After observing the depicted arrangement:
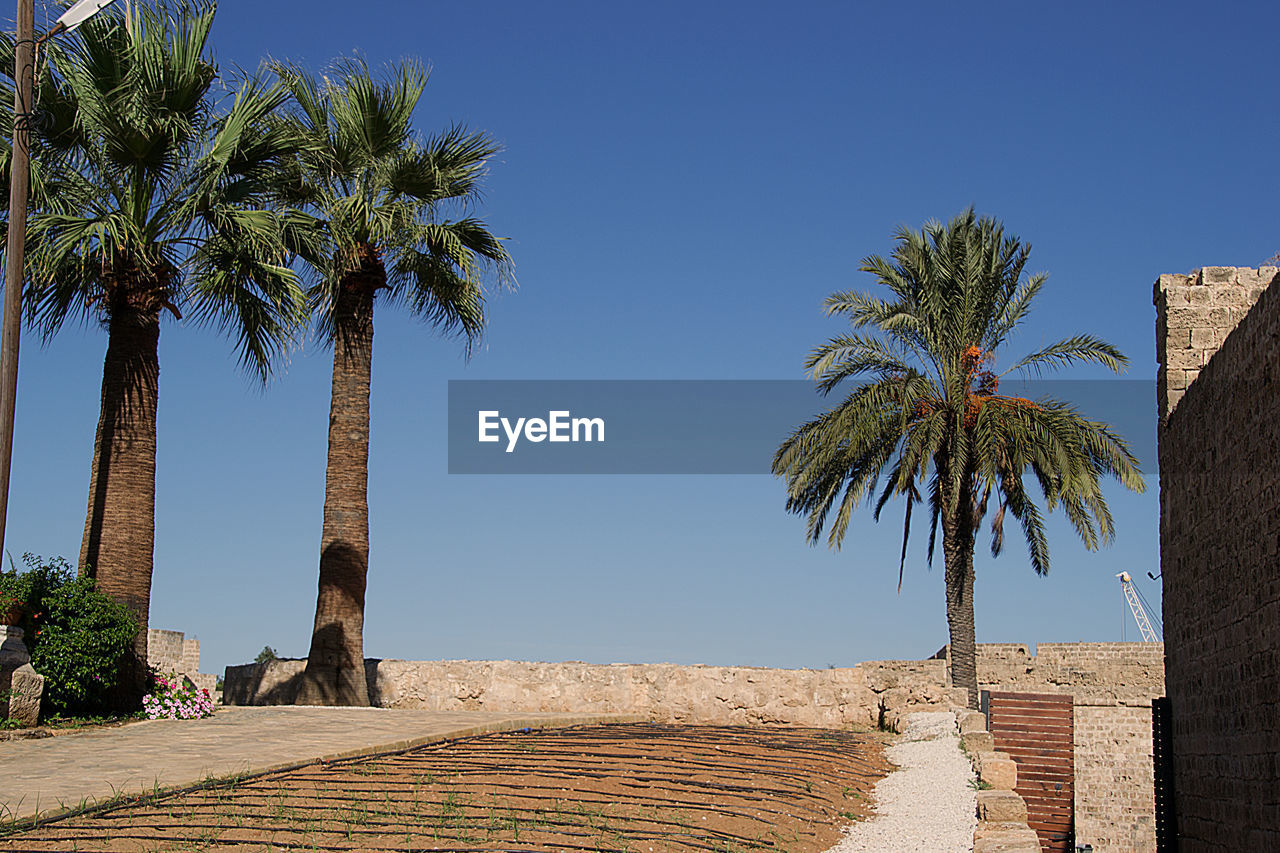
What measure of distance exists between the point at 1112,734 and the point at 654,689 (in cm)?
831

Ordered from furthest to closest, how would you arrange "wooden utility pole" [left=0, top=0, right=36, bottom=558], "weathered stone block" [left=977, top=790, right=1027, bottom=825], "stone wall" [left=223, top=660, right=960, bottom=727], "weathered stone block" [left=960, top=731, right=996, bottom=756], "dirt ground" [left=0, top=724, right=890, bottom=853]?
"stone wall" [left=223, top=660, right=960, bottom=727] < "weathered stone block" [left=960, top=731, right=996, bottom=756] < "wooden utility pole" [left=0, top=0, right=36, bottom=558] < "weathered stone block" [left=977, top=790, right=1027, bottom=825] < "dirt ground" [left=0, top=724, right=890, bottom=853]

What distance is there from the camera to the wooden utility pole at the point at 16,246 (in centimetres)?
966

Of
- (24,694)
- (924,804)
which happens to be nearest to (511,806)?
(924,804)

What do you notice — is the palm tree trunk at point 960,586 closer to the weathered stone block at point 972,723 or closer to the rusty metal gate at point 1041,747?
the rusty metal gate at point 1041,747

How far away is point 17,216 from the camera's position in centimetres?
1012

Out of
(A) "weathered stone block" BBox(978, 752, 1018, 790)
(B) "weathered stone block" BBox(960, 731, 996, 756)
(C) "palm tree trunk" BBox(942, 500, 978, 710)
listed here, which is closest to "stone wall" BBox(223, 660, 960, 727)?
(C) "palm tree trunk" BBox(942, 500, 978, 710)

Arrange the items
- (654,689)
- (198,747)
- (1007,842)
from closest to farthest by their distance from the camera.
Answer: (1007,842) → (198,747) → (654,689)

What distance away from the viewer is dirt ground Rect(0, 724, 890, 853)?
7.07 m

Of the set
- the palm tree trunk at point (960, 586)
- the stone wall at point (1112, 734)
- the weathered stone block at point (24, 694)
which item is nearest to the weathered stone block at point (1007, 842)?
the weathered stone block at point (24, 694)

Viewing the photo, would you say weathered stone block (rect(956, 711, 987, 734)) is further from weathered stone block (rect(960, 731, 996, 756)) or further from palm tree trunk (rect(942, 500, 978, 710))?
palm tree trunk (rect(942, 500, 978, 710))

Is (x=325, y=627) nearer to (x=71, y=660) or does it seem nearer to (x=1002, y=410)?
(x=71, y=660)

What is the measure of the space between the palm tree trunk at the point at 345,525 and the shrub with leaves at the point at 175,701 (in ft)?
7.42

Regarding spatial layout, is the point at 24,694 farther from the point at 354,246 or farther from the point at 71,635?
the point at 354,246

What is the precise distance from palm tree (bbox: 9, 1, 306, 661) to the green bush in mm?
667
